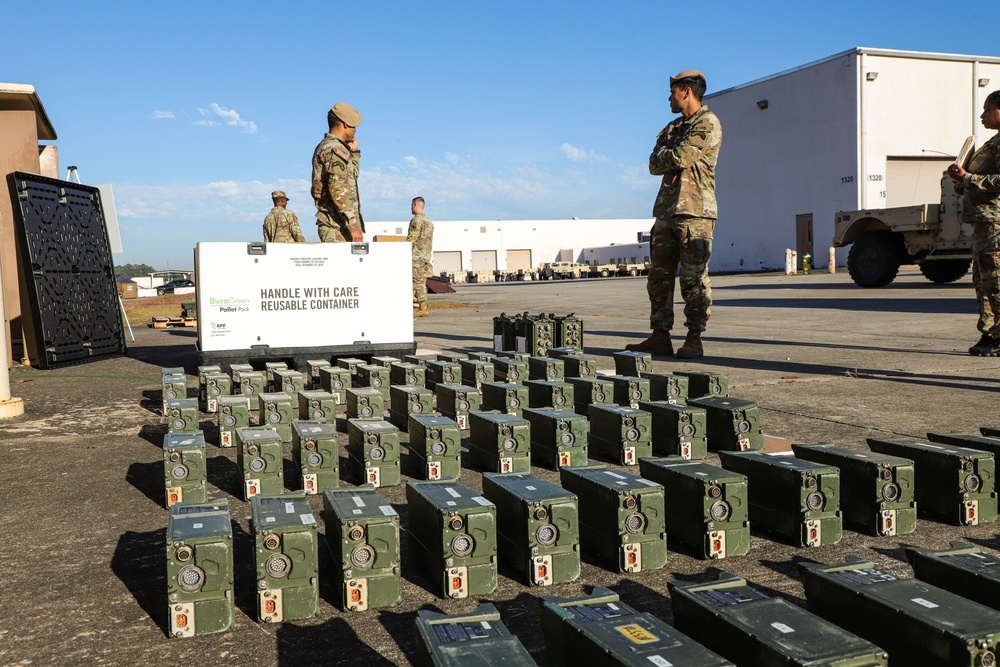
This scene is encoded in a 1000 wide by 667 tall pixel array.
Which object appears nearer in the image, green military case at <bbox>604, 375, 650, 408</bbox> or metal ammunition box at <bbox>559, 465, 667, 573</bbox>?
metal ammunition box at <bbox>559, 465, 667, 573</bbox>

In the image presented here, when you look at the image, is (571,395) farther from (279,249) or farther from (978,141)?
(978,141)

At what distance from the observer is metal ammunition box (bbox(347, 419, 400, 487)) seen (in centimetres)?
416

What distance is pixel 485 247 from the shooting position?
73000mm

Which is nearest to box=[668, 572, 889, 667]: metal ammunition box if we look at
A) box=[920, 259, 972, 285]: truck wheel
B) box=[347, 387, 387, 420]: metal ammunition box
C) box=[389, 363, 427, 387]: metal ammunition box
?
box=[347, 387, 387, 420]: metal ammunition box

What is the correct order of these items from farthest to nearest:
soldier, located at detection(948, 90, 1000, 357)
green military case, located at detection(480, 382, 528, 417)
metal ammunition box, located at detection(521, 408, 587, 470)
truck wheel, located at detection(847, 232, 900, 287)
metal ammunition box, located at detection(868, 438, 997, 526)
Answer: truck wheel, located at detection(847, 232, 900, 287) → soldier, located at detection(948, 90, 1000, 357) → green military case, located at detection(480, 382, 528, 417) → metal ammunition box, located at detection(521, 408, 587, 470) → metal ammunition box, located at detection(868, 438, 997, 526)

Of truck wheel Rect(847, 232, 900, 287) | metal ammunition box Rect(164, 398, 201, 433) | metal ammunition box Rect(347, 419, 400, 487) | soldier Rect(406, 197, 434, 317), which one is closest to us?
metal ammunition box Rect(347, 419, 400, 487)

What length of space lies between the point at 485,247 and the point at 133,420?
222 ft

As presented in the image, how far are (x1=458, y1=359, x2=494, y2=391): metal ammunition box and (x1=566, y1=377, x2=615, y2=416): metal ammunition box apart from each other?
1113mm

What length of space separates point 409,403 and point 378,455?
4.27 ft

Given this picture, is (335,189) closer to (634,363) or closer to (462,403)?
(634,363)

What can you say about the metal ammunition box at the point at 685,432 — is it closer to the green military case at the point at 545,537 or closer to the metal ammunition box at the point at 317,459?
the green military case at the point at 545,537

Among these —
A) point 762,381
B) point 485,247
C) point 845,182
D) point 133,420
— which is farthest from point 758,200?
point 133,420

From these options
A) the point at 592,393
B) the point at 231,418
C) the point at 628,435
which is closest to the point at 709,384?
the point at 592,393

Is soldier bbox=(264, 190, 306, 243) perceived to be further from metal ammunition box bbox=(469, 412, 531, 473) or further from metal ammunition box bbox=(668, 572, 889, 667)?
metal ammunition box bbox=(668, 572, 889, 667)
